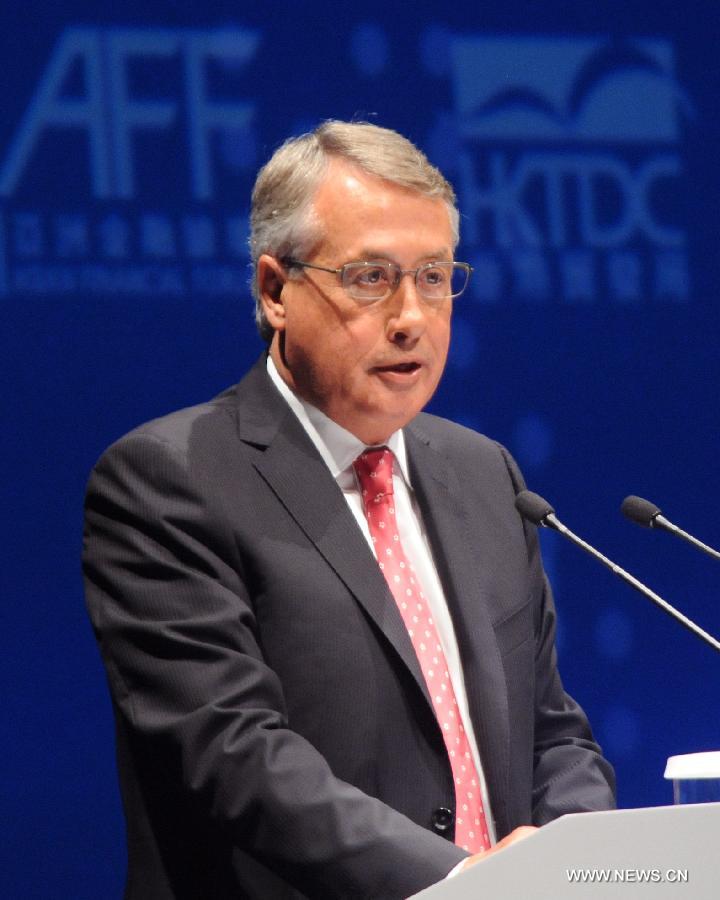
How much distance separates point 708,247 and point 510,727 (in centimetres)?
171

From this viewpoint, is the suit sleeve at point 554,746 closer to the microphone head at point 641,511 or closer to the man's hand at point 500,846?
the microphone head at point 641,511

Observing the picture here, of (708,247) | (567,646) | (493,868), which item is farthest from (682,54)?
(493,868)

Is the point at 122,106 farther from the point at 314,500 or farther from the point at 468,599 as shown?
the point at 468,599

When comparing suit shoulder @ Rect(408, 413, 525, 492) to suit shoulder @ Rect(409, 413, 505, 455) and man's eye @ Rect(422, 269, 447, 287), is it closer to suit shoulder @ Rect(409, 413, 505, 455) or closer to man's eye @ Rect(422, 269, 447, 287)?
suit shoulder @ Rect(409, 413, 505, 455)

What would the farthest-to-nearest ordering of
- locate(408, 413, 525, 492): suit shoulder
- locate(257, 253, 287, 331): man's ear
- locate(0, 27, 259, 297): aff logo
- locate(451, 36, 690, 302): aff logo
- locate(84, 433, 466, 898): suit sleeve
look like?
locate(451, 36, 690, 302): aff logo < locate(0, 27, 259, 297): aff logo < locate(408, 413, 525, 492): suit shoulder < locate(257, 253, 287, 331): man's ear < locate(84, 433, 466, 898): suit sleeve

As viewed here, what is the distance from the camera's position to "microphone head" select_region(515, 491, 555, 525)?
223 centimetres

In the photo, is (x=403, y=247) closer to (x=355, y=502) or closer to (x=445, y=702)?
(x=355, y=502)

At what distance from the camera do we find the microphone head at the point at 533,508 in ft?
7.33

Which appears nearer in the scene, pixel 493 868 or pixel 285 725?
pixel 493 868

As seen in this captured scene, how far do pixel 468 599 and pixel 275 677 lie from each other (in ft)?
1.25

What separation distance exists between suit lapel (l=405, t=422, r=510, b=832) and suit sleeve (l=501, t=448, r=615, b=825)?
0.42 feet

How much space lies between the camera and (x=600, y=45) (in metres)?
3.58

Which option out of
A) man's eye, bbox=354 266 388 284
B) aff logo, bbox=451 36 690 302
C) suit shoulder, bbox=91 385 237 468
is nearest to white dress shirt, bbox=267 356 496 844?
suit shoulder, bbox=91 385 237 468

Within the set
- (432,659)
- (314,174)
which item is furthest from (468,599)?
(314,174)
